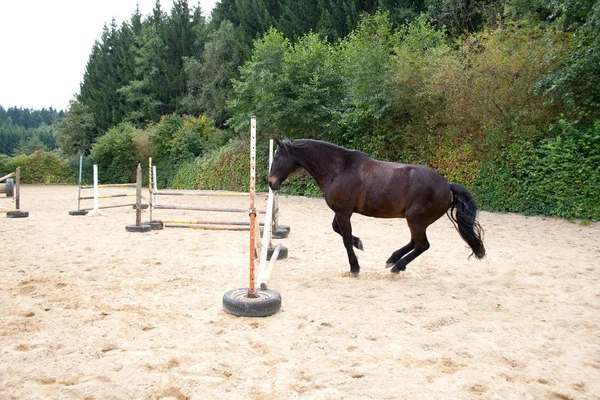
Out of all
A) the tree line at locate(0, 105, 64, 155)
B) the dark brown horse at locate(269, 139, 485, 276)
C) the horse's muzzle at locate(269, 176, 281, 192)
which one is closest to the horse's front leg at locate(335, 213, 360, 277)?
the dark brown horse at locate(269, 139, 485, 276)

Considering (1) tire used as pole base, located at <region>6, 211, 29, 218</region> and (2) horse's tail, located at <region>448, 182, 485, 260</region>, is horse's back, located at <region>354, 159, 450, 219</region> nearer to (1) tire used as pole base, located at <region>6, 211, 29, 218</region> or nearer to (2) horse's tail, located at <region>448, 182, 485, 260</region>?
(2) horse's tail, located at <region>448, 182, 485, 260</region>

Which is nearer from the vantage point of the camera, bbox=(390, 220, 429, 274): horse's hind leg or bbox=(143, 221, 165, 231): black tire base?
bbox=(390, 220, 429, 274): horse's hind leg

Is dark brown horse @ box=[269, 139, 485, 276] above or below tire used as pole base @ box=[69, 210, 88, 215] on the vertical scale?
above

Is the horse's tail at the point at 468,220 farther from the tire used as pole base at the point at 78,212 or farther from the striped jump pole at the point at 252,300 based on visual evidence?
the tire used as pole base at the point at 78,212

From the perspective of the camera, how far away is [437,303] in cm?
416

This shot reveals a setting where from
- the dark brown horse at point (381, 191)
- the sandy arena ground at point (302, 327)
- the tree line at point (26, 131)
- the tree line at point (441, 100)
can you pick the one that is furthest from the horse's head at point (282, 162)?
the tree line at point (26, 131)

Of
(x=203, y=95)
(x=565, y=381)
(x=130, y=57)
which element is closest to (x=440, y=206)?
(x=565, y=381)

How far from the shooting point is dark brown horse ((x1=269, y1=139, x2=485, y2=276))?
16.4ft

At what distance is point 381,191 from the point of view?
5105 mm

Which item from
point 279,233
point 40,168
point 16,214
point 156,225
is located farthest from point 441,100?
point 40,168

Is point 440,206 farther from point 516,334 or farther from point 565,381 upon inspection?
point 565,381

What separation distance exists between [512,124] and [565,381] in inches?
403

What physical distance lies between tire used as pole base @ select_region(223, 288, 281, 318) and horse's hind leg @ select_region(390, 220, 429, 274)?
6.49 feet

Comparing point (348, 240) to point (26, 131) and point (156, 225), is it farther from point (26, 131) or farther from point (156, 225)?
point (26, 131)
